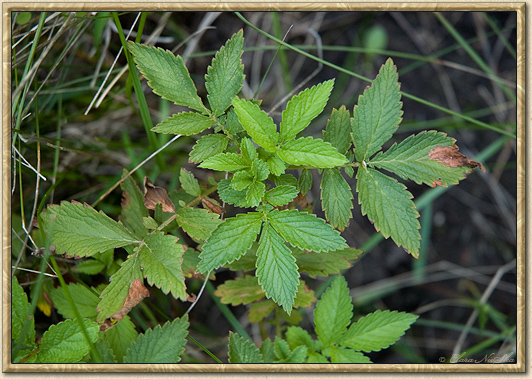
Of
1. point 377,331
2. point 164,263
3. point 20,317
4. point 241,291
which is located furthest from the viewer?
point 241,291

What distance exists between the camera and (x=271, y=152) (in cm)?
159

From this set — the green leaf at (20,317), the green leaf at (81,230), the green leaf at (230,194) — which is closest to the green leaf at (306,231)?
the green leaf at (230,194)

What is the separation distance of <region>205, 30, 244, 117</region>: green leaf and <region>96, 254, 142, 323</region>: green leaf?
27.2 inches

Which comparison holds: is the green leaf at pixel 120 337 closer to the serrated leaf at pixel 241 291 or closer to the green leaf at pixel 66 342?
the green leaf at pixel 66 342

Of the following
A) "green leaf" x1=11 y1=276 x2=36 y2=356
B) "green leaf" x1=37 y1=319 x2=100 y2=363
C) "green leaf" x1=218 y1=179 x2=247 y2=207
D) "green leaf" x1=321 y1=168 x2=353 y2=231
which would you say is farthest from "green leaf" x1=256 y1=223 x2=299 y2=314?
"green leaf" x1=11 y1=276 x2=36 y2=356

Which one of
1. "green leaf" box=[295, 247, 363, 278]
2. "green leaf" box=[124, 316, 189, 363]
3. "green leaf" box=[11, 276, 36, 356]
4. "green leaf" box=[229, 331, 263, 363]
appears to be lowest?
"green leaf" box=[229, 331, 263, 363]

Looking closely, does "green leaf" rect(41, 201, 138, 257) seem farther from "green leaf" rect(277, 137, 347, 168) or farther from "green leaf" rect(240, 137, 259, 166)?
"green leaf" rect(277, 137, 347, 168)

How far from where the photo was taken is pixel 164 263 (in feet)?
5.22

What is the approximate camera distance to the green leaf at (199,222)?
5.34 feet

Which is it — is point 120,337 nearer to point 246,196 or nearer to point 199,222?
point 199,222

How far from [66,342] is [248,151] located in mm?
1025

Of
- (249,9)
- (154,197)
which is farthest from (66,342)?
(249,9)

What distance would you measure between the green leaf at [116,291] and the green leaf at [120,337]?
9.7 inches

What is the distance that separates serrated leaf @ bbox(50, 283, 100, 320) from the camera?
185 cm
